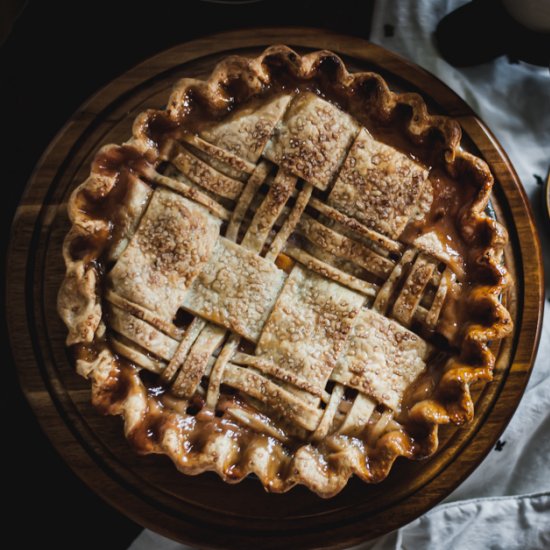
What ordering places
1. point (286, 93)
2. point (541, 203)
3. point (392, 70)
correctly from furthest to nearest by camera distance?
point (541, 203), point (392, 70), point (286, 93)

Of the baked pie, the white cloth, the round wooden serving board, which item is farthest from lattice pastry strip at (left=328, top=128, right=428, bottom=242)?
the white cloth

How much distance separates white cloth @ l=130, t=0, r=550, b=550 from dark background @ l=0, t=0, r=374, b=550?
0.14 meters

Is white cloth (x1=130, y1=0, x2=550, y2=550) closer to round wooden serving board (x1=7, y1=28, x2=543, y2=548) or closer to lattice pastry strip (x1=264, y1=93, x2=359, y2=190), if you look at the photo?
round wooden serving board (x1=7, y1=28, x2=543, y2=548)

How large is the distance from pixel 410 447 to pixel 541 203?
0.78 m

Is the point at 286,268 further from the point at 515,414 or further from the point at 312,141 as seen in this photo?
the point at 515,414

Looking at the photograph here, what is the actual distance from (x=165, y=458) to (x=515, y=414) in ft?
2.91

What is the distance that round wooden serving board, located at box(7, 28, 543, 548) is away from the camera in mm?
1608

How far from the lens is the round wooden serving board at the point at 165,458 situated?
5.28 ft

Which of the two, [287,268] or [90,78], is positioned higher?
[90,78]

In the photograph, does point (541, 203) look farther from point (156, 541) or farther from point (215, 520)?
point (156, 541)

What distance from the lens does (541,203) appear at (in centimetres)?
184

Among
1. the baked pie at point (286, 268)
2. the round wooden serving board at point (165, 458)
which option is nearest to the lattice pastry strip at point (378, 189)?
the baked pie at point (286, 268)

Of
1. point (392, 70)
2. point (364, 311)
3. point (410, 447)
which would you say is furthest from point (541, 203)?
point (410, 447)

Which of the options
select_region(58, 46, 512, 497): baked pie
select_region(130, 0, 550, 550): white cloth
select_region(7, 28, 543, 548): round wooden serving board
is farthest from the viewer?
select_region(130, 0, 550, 550): white cloth
